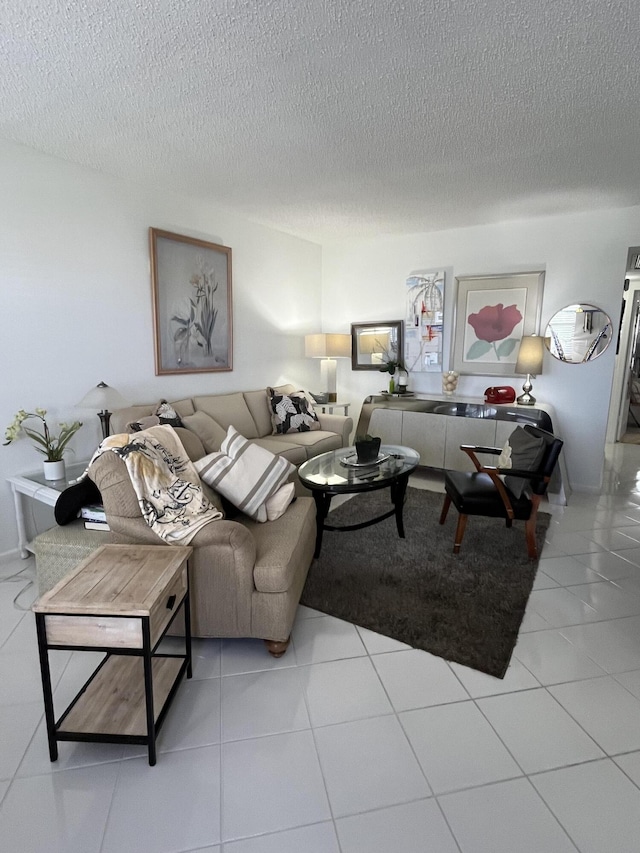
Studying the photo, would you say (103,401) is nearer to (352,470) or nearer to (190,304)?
(190,304)

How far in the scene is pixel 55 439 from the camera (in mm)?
2939

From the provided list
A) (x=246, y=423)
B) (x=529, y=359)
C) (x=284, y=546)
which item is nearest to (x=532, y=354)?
(x=529, y=359)

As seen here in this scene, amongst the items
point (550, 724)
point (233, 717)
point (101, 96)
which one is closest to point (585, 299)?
point (550, 724)

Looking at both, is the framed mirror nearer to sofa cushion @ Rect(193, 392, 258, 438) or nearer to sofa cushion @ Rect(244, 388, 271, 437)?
sofa cushion @ Rect(244, 388, 271, 437)

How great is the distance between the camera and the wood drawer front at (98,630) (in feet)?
4.62

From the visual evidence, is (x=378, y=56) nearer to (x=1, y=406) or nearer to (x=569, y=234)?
(x=1, y=406)

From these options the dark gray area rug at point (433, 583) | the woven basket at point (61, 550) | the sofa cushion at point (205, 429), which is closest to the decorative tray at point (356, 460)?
the dark gray area rug at point (433, 583)

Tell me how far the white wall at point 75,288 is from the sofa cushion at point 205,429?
1.60ft

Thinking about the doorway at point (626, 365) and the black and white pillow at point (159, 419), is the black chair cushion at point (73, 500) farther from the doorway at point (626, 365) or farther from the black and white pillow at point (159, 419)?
the doorway at point (626, 365)

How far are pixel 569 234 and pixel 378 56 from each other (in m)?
2.98

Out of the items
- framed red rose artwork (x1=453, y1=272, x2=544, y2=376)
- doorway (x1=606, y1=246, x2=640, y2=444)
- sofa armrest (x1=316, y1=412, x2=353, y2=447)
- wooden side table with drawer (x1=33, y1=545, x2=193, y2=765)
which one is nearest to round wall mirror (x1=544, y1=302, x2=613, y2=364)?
framed red rose artwork (x1=453, y1=272, x2=544, y2=376)

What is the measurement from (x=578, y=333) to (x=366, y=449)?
2.41 metres

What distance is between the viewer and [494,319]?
4391 millimetres

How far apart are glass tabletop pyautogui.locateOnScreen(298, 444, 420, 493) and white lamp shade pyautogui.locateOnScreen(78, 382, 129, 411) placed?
4.16 ft
